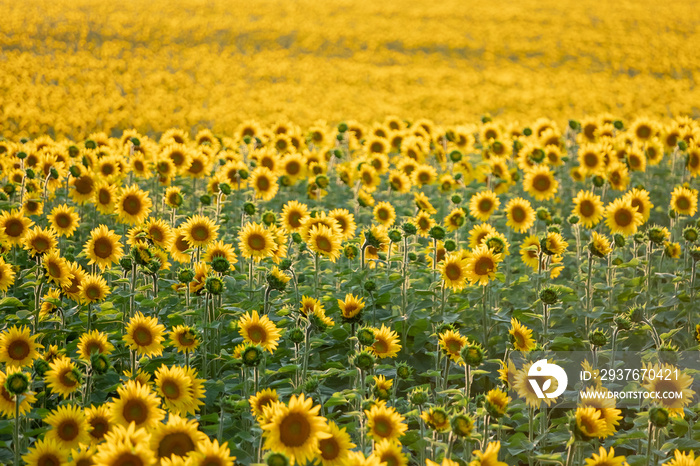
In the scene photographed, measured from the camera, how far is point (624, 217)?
582cm

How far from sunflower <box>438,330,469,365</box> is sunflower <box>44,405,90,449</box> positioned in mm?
1897

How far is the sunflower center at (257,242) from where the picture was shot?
4.87 meters

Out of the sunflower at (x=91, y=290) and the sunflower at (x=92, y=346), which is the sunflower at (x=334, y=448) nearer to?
the sunflower at (x=92, y=346)

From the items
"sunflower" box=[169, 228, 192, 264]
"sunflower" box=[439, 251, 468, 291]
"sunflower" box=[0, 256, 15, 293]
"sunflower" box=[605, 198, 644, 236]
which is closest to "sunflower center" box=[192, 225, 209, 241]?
"sunflower" box=[169, 228, 192, 264]

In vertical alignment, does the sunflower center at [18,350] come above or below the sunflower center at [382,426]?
above

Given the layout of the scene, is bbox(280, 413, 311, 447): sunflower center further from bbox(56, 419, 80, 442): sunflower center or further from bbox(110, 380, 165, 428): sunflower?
bbox(56, 419, 80, 442): sunflower center

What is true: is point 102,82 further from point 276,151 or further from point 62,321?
point 62,321

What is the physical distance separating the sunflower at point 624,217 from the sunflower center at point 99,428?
15.1ft

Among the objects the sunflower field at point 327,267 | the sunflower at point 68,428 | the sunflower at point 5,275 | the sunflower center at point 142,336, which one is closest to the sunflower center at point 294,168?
the sunflower field at point 327,267

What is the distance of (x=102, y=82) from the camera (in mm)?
14750

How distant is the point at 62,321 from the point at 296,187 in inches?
200

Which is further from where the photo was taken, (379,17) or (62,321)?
(379,17)

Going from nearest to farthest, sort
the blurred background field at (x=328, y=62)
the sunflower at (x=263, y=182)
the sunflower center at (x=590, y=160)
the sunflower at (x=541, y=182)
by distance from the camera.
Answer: the sunflower at (x=263, y=182), the sunflower at (x=541, y=182), the sunflower center at (x=590, y=160), the blurred background field at (x=328, y=62)

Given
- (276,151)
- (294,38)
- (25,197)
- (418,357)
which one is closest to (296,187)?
(276,151)
